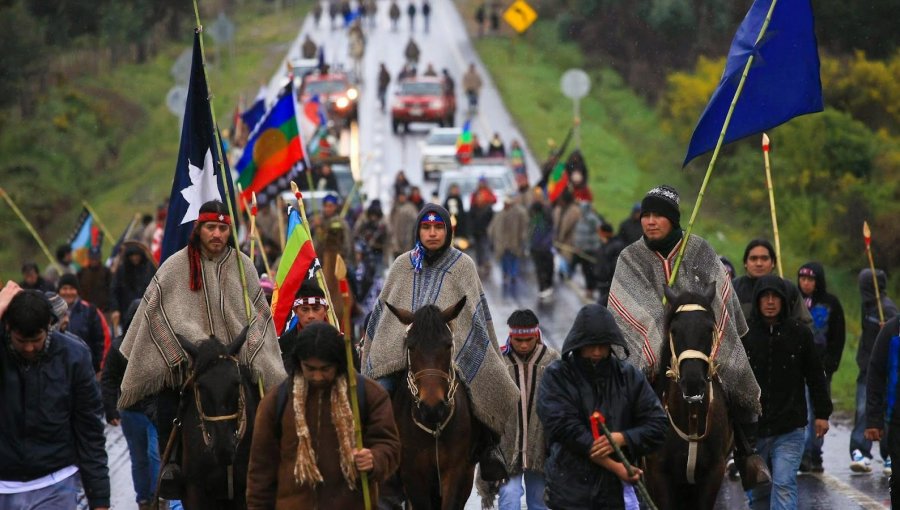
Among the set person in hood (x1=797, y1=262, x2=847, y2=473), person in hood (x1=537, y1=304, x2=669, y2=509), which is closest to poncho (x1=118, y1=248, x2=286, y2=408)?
person in hood (x1=537, y1=304, x2=669, y2=509)

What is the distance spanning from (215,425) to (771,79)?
5087 mm

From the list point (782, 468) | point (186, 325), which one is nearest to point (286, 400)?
point (186, 325)

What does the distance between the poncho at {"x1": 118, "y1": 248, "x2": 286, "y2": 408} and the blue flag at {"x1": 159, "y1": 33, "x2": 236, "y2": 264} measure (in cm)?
115

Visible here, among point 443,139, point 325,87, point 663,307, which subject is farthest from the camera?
point 325,87

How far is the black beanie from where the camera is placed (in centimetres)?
1112

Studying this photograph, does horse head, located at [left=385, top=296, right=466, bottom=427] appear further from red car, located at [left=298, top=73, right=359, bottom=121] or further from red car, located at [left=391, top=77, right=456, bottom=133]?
red car, located at [left=391, top=77, right=456, bottom=133]

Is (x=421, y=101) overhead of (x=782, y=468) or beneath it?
beneath

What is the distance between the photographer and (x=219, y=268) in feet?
36.0

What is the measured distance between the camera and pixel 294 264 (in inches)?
511

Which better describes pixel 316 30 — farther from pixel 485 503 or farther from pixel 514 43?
pixel 485 503

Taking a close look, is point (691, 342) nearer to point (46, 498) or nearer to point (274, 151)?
point (46, 498)

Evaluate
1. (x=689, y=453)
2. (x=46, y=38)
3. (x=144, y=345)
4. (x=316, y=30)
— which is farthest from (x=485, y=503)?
(x=316, y=30)

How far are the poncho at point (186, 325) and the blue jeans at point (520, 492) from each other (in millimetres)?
2034

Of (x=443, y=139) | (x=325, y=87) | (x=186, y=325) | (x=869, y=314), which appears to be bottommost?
(x=443, y=139)
